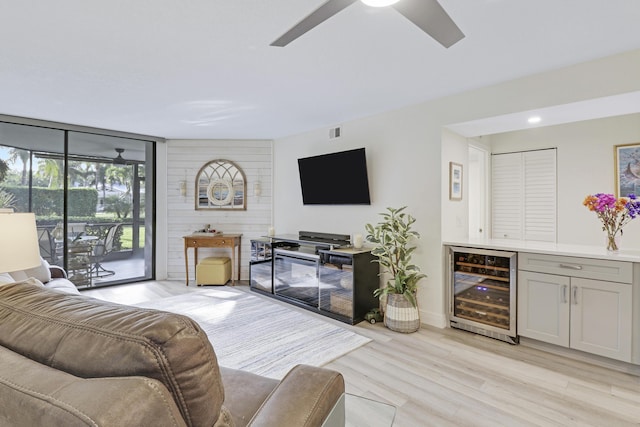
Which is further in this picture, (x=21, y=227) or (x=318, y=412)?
(x=21, y=227)

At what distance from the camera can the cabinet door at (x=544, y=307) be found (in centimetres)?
263

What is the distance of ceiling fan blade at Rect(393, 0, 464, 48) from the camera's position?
1.45 m

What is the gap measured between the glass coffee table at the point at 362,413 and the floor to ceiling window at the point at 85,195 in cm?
486

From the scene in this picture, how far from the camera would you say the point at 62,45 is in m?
2.25

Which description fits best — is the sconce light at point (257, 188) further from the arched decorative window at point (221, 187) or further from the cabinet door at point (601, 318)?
the cabinet door at point (601, 318)

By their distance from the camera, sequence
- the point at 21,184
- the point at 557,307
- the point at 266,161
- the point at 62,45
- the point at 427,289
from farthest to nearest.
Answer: the point at 266,161
the point at 21,184
the point at 427,289
the point at 557,307
the point at 62,45

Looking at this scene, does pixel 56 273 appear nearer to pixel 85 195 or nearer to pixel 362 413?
pixel 85 195

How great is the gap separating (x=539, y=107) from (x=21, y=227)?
3723 millimetres

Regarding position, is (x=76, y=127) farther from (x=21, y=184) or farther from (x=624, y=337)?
(x=624, y=337)

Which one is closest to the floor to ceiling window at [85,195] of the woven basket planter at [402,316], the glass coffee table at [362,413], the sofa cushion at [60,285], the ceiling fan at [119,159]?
the ceiling fan at [119,159]

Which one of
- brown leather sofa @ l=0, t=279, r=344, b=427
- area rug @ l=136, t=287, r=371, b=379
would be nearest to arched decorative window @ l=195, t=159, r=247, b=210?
area rug @ l=136, t=287, r=371, b=379

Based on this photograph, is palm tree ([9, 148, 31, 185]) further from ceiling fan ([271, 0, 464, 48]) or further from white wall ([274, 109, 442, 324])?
ceiling fan ([271, 0, 464, 48])

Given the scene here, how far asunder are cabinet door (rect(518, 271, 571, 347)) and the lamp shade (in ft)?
11.7

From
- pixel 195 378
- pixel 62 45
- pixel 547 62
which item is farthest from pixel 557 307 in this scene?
pixel 62 45
